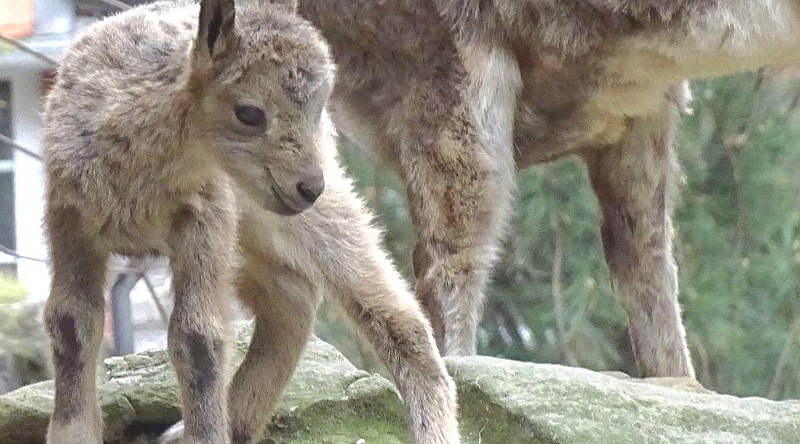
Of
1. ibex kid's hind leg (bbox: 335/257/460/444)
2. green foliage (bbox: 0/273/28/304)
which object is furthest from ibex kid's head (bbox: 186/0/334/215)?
green foliage (bbox: 0/273/28/304)

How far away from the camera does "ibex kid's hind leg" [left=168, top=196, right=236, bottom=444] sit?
3.13 metres

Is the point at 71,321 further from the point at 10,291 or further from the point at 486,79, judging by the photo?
the point at 10,291

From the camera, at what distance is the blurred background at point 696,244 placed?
224 inches

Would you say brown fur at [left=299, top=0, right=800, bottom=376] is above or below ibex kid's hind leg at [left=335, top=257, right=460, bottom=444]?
above

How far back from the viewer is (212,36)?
9.82 feet

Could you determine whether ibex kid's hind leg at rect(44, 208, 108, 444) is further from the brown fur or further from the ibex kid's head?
the brown fur

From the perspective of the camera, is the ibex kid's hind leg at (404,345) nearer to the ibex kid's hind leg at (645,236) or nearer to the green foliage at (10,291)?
the ibex kid's hind leg at (645,236)

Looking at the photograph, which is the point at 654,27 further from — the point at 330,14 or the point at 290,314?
the point at 290,314

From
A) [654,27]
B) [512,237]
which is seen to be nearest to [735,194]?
[512,237]

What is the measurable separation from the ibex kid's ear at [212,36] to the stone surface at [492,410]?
1.08 metres

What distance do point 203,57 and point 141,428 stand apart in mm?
1208

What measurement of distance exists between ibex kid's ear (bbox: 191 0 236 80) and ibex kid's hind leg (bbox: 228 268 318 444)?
0.70m

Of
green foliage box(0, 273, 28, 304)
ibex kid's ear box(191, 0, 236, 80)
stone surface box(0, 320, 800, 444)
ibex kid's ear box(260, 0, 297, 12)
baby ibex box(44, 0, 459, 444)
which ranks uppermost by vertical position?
ibex kid's ear box(260, 0, 297, 12)

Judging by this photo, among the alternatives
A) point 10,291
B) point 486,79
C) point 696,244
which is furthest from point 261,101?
point 696,244
